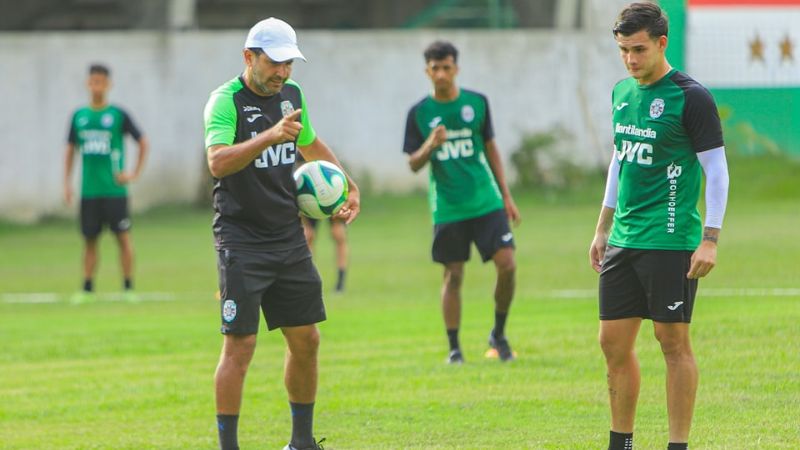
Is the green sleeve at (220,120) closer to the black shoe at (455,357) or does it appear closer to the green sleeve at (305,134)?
the green sleeve at (305,134)

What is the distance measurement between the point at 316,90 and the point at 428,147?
71.1ft

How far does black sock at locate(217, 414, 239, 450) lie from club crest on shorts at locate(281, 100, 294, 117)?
5.19 ft

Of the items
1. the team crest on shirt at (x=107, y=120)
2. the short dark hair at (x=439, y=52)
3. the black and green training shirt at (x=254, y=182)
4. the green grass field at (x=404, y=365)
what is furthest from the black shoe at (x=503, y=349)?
the team crest on shirt at (x=107, y=120)

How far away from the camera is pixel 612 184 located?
23.8 ft

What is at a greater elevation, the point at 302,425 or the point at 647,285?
the point at 647,285

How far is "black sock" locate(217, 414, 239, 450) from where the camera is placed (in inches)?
291

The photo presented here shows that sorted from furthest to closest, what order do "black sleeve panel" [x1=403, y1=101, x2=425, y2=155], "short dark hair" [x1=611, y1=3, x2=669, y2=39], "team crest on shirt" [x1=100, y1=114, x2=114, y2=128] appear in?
"team crest on shirt" [x1=100, y1=114, x2=114, y2=128]
"black sleeve panel" [x1=403, y1=101, x2=425, y2=155]
"short dark hair" [x1=611, y1=3, x2=669, y2=39]

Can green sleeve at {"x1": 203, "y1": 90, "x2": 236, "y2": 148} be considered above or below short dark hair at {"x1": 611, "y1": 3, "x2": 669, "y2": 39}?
below

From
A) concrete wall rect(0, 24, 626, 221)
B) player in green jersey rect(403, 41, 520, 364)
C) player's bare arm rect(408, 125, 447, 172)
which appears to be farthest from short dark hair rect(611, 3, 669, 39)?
concrete wall rect(0, 24, 626, 221)

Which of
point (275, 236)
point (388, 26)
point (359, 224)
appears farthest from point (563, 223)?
point (275, 236)

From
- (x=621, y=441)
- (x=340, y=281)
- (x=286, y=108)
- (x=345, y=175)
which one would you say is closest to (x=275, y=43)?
(x=286, y=108)

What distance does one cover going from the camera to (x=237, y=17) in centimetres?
4091

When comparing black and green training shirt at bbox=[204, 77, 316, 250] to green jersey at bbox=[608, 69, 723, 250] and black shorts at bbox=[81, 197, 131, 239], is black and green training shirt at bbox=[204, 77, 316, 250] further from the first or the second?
black shorts at bbox=[81, 197, 131, 239]

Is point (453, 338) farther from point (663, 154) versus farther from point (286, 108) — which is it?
point (663, 154)
